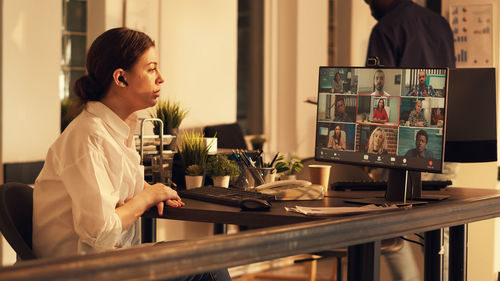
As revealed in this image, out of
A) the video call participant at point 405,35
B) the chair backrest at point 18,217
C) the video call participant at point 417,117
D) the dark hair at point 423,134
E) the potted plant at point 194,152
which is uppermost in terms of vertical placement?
the video call participant at point 405,35

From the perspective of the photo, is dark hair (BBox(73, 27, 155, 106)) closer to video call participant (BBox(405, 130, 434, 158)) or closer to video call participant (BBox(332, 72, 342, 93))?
video call participant (BBox(332, 72, 342, 93))

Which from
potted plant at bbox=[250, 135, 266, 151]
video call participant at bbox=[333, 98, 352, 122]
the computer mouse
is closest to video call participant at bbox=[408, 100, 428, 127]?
video call participant at bbox=[333, 98, 352, 122]

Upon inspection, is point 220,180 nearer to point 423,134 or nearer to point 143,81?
point 143,81

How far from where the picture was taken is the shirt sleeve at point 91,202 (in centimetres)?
180

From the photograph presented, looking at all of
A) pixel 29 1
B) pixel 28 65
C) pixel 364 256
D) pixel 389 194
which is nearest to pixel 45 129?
pixel 28 65

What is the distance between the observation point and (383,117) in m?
2.12

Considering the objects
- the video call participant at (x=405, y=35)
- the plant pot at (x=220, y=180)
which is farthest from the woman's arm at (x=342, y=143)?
the video call participant at (x=405, y=35)

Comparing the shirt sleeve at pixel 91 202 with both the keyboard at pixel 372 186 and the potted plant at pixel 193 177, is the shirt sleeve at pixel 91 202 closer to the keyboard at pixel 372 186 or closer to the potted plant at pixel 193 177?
the potted plant at pixel 193 177

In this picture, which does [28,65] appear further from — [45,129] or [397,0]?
[397,0]

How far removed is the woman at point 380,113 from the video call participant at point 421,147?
13cm

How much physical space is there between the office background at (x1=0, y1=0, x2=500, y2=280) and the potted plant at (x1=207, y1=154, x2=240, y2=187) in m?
1.32

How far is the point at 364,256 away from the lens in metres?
1.31

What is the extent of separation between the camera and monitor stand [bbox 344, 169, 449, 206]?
212 cm

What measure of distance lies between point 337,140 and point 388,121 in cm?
23
